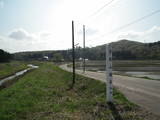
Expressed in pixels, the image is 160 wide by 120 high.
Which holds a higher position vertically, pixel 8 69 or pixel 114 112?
pixel 114 112

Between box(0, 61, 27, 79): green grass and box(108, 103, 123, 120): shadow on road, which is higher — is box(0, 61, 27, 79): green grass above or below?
below

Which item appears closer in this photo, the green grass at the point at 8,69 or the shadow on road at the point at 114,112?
the shadow on road at the point at 114,112

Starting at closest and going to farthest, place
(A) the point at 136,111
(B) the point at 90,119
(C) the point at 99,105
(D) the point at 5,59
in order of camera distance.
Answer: (B) the point at 90,119, (A) the point at 136,111, (C) the point at 99,105, (D) the point at 5,59

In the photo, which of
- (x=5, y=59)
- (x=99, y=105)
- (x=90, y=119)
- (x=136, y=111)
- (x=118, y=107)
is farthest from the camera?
(x=5, y=59)

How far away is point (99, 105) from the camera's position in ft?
27.8

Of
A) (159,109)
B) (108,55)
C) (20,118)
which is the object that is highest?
(108,55)

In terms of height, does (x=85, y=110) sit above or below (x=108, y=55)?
below

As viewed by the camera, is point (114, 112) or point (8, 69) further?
point (8, 69)

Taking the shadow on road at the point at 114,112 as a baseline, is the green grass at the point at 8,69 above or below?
below

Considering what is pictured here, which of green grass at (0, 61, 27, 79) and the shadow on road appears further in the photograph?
green grass at (0, 61, 27, 79)

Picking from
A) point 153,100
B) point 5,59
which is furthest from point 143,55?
point 153,100

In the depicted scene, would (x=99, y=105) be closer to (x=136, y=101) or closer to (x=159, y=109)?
(x=136, y=101)

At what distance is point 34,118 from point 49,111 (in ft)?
3.28

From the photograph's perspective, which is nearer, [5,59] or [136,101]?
[136,101]
